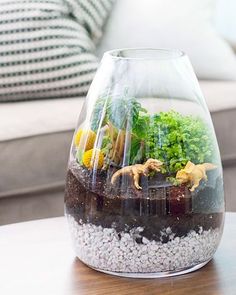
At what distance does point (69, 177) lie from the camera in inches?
31.1

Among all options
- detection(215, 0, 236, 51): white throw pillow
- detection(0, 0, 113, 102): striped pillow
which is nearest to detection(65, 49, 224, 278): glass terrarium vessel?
detection(0, 0, 113, 102): striped pillow

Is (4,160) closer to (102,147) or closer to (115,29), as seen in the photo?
(115,29)

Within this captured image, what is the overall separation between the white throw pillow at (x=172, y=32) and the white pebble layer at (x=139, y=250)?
1.01 m

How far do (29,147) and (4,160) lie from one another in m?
0.06

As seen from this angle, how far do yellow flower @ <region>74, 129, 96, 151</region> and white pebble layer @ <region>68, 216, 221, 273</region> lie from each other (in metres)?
0.09

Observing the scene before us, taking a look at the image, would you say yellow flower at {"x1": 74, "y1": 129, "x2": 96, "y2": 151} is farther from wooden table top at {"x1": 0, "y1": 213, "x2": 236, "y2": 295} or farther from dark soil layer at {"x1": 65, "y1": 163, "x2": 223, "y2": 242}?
wooden table top at {"x1": 0, "y1": 213, "x2": 236, "y2": 295}

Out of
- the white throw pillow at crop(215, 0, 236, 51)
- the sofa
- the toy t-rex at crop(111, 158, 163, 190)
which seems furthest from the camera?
the white throw pillow at crop(215, 0, 236, 51)

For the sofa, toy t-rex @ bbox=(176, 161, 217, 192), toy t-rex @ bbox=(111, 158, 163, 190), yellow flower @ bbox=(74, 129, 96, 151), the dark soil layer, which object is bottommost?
the sofa

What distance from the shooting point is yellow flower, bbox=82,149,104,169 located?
0.74 metres

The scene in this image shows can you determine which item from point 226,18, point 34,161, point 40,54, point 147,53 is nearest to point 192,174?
point 147,53

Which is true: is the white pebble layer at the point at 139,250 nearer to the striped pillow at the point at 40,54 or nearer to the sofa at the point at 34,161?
the sofa at the point at 34,161

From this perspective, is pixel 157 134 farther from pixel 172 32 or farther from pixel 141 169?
pixel 172 32

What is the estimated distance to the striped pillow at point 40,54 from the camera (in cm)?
155

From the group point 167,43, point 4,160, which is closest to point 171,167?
point 4,160
